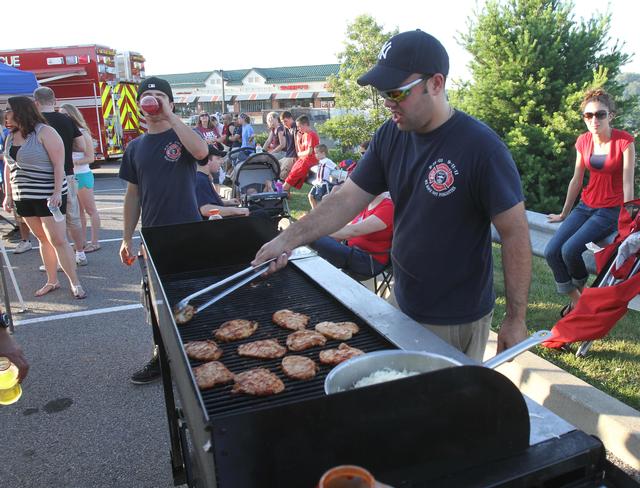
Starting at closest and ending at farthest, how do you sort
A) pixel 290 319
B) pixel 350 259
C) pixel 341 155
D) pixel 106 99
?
pixel 290 319 < pixel 350 259 < pixel 106 99 < pixel 341 155

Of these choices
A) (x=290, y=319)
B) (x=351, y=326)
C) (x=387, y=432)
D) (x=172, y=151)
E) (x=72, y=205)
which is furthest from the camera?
(x=72, y=205)

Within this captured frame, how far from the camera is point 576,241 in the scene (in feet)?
14.0

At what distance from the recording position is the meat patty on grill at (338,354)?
76.0 inches

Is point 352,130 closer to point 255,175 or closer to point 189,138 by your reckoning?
point 255,175

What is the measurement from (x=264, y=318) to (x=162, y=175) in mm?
1876

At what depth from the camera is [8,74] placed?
9.51 m

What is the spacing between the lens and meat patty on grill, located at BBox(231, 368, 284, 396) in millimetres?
1780

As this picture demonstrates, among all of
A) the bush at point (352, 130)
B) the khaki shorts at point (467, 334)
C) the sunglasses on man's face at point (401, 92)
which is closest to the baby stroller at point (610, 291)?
the khaki shorts at point (467, 334)

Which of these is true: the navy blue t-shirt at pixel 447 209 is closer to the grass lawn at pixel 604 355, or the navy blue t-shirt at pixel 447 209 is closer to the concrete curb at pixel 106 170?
the grass lawn at pixel 604 355

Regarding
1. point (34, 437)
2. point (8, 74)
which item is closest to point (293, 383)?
point (34, 437)

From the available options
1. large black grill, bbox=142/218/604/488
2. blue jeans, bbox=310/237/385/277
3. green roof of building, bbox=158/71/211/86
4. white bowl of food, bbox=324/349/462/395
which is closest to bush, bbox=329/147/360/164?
blue jeans, bbox=310/237/385/277

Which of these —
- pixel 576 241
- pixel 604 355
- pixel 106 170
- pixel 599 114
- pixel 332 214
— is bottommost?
pixel 106 170

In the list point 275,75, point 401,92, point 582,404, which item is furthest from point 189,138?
point 275,75

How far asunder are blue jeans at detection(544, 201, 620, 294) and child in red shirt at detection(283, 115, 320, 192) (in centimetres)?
707
